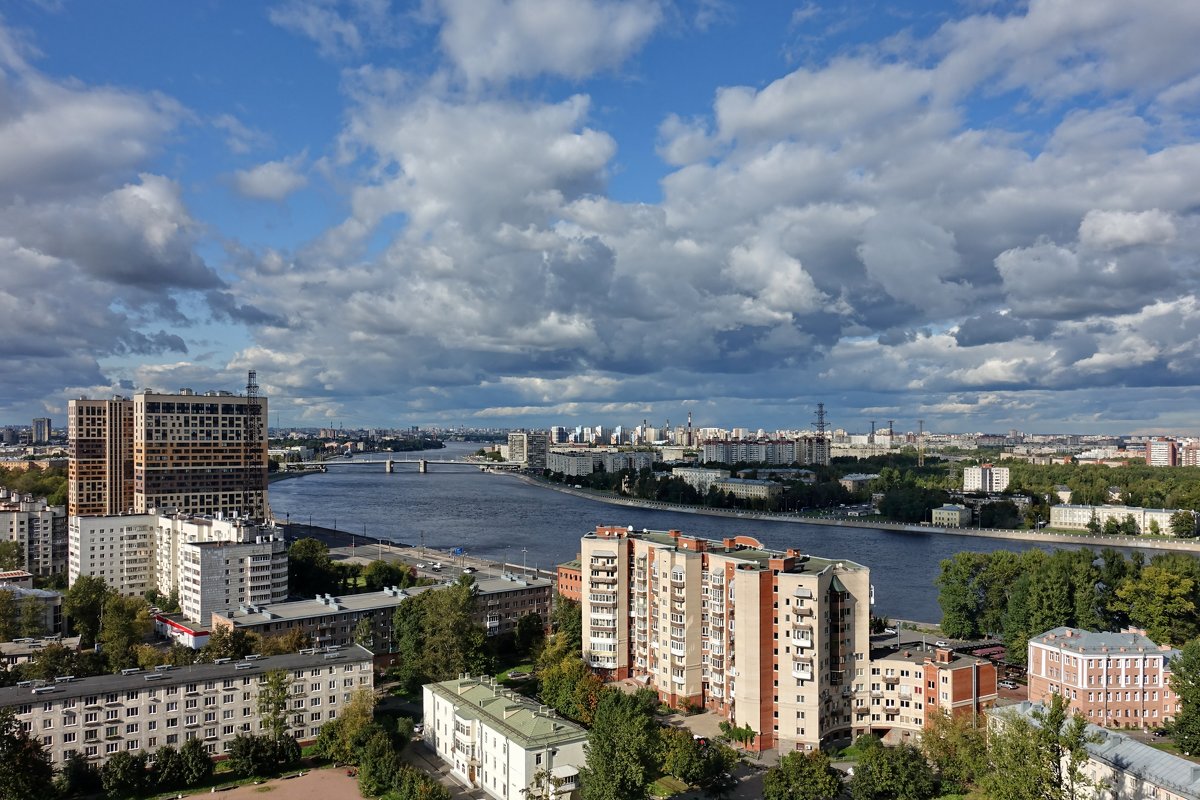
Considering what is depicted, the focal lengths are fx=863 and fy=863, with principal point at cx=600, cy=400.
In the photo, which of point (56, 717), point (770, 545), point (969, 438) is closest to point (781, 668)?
point (56, 717)

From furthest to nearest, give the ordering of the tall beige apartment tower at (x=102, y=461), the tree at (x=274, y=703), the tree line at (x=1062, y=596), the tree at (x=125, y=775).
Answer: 1. the tall beige apartment tower at (x=102, y=461)
2. the tree line at (x=1062, y=596)
3. the tree at (x=274, y=703)
4. the tree at (x=125, y=775)

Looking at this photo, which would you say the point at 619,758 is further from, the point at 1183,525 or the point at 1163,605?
the point at 1183,525

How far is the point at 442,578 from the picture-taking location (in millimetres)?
21781

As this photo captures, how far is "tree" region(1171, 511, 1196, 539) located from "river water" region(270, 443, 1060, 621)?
5950 millimetres

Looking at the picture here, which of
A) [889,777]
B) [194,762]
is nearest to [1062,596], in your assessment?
[889,777]

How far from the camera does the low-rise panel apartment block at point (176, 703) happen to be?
10.7 m

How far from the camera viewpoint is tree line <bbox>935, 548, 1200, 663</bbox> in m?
16.1

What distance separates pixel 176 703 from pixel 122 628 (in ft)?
16.0

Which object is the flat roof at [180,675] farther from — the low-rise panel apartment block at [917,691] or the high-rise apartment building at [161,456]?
the high-rise apartment building at [161,456]

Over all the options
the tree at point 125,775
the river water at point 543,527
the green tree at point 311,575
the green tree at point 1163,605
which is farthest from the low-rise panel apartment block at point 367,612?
the green tree at point 1163,605

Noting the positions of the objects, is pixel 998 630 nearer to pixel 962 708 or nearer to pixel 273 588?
pixel 962 708

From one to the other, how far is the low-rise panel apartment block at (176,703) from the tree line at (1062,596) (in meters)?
12.0

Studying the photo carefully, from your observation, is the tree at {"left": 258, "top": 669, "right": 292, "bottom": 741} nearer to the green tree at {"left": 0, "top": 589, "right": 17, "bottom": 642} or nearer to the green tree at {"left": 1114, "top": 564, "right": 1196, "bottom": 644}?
the green tree at {"left": 0, "top": 589, "right": 17, "bottom": 642}

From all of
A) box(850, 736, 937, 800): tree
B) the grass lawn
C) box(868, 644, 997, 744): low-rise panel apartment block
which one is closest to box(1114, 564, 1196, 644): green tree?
box(868, 644, 997, 744): low-rise panel apartment block
